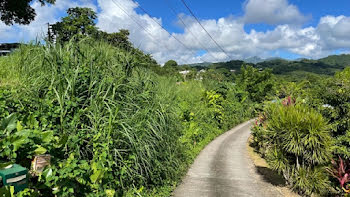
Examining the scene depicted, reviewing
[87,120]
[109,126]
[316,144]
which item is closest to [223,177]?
[316,144]

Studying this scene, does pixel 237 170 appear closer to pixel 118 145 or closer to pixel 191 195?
pixel 191 195

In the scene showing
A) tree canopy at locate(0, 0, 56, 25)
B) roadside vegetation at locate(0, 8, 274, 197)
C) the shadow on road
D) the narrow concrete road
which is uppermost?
tree canopy at locate(0, 0, 56, 25)

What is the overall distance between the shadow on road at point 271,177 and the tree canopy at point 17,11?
656 inches

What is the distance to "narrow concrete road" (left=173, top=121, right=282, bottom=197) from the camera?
591 centimetres

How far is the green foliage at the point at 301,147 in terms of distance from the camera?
5836 mm

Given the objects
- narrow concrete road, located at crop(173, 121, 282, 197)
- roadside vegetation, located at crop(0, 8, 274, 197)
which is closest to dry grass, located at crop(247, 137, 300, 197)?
narrow concrete road, located at crop(173, 121, 282, 197)

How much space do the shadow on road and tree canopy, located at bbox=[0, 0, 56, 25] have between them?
16663 millimetres

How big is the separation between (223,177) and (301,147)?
2419mm

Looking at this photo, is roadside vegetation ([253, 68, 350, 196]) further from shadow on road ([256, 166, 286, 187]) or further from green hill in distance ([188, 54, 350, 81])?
green hill in distance ([188, 54, 350, 81])

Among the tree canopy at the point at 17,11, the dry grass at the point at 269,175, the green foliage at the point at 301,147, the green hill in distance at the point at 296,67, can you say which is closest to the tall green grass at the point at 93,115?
the green foliage at the point at 301,147

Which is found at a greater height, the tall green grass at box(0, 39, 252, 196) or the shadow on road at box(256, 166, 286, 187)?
the tall green grass at box(0, 39, 252, 196)

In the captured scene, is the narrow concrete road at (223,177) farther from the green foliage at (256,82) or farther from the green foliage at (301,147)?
the green foliage at (256,82)

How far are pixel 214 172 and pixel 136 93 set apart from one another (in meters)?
4.40

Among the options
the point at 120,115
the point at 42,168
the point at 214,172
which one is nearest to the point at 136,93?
the point at 120,115
